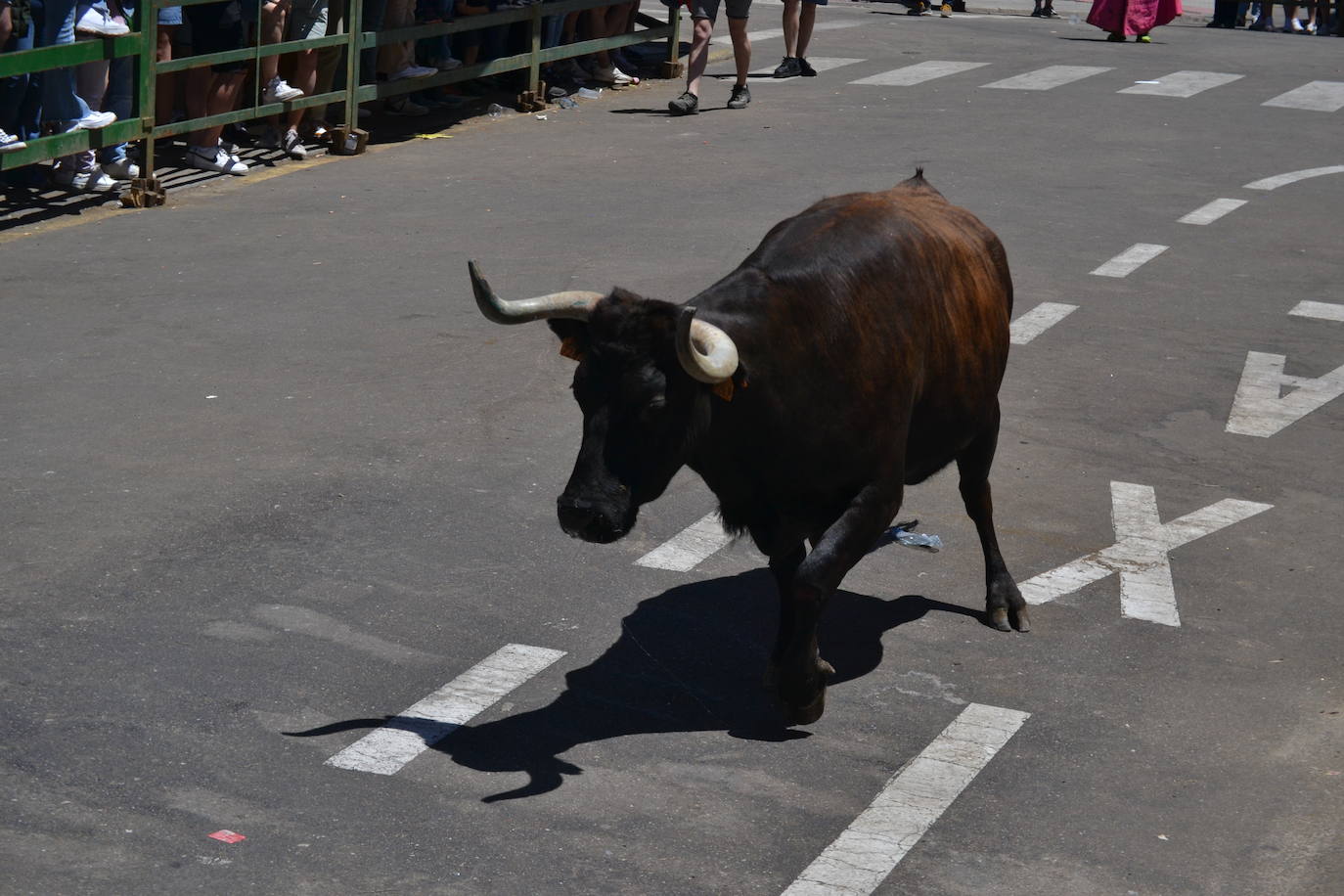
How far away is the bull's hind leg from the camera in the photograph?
718 centimetres

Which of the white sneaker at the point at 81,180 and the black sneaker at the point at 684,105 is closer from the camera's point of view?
the white sneaker at the point at 81,180

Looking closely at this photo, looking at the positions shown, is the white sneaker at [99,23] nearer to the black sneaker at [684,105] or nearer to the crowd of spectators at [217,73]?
the crowd of spectators at [217,73]

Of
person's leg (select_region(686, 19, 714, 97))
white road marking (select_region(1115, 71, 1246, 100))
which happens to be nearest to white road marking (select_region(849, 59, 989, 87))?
white road marking (select_region(1115, 71, 1246, 100))

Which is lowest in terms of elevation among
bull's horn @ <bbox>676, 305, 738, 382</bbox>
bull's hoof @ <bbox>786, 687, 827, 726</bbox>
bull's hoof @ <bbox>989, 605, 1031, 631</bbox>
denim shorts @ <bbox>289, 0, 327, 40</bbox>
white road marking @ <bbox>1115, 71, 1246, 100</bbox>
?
bull's hoof @ <bbox>989, 605, 1031, 631</bbox>

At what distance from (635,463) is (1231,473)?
440cm

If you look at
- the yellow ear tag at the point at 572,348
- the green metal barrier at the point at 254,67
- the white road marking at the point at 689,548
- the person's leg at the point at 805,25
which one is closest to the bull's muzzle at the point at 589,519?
the yellow ear tag at the point at 572,348

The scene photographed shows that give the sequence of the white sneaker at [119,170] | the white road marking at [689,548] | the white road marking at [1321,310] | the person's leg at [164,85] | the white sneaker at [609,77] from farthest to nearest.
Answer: the white sneaker at [609,77] → the white sneaker at [119,170] → the person's leg at [164,85] → the white road marking at [1321,310] → the white road marking at [689,548]

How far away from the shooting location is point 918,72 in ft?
72.5

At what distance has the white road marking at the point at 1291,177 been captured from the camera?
53.3ft

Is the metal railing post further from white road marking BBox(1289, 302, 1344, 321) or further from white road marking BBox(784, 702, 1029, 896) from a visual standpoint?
white road marking BBox(784, 702, 1029, 896)

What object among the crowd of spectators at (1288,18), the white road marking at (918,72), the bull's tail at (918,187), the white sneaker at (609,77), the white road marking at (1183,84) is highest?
the bull's tail at (918,187)

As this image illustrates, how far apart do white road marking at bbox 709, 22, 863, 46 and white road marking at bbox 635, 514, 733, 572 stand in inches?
607

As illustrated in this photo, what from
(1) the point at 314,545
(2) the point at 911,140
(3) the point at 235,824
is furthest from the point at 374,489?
(2) the point at 911,140

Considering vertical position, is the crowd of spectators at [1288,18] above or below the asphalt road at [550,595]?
above
